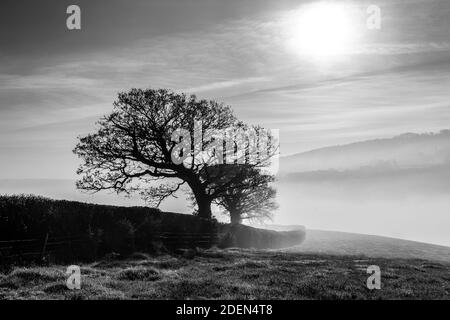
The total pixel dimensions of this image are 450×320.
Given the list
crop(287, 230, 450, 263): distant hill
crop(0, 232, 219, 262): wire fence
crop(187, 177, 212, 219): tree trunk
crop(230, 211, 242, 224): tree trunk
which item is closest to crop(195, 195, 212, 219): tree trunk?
crop(187, 177, 212, 219): tree trunk

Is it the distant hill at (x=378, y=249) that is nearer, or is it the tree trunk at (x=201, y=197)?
the tree trunk at (x=201, y=197)

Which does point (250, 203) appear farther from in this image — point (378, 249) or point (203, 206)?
point (203, 206)

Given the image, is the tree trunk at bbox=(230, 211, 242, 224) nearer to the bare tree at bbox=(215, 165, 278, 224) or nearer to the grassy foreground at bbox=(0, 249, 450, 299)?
the bare tree at bbox=(215, 165, 278, 224)

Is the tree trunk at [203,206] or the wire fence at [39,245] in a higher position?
the tree trunk at [203,206]

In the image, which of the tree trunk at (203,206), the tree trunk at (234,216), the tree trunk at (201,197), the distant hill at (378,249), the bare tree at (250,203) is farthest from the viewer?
the tree trunk at (234,216)

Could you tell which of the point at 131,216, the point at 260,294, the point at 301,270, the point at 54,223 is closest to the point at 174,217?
the point at 131,216

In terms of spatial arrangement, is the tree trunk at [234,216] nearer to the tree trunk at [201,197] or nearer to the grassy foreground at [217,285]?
the tree trunk at [201,197]

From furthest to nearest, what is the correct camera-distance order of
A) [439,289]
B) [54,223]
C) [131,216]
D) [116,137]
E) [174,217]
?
[116,137] < [174,217] < [131,216] < [54,223] < [439,289]

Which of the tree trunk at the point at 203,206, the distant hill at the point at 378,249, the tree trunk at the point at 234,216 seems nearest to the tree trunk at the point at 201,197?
the tree trunk at the point at 203,206

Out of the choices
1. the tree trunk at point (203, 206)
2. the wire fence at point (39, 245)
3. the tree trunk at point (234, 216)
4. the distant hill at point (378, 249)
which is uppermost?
the tree trunk at point (203, 206)

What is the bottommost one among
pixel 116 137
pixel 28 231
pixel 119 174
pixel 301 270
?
pixel 301 270
